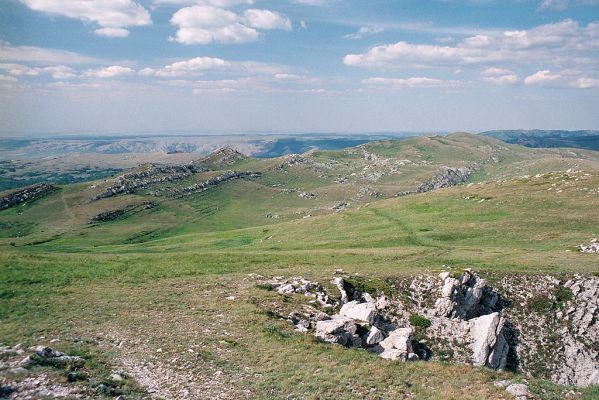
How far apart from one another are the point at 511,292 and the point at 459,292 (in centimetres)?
656

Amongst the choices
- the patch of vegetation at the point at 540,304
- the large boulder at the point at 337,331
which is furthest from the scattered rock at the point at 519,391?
the patch of vegetation at the point at 540,304

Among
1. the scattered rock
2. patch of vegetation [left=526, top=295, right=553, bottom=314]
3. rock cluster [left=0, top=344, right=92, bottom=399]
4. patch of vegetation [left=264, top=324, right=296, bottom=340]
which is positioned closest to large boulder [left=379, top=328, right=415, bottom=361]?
patch of vegetation [left=264, top=324, right=296, bottom=340]

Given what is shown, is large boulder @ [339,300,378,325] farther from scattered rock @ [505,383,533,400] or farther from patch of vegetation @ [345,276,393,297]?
scattered rock @ [505,383,533,400]

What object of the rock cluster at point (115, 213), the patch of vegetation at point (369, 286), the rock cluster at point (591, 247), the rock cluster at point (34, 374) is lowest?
the rock cluster at point (115, 213)

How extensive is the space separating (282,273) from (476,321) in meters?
21.8

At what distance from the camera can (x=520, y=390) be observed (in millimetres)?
21219

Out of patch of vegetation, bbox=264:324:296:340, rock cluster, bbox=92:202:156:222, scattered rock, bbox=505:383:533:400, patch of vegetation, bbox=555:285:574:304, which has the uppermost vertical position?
scattered rock, bbox=505:383:533:400

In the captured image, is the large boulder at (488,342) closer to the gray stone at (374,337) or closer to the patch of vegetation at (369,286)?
the patch of vegetation at (369,286)

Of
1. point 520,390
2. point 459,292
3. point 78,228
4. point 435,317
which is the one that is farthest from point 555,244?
point 78,228

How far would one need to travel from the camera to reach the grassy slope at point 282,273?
24031 millimetres

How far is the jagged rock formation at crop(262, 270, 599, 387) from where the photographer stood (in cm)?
3284

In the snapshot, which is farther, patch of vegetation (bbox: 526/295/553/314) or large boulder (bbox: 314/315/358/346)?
patch of vegetation (bbox: 526/295/553/314)

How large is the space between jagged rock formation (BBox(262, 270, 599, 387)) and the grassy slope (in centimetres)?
357

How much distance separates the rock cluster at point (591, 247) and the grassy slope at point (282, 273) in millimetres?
1538
